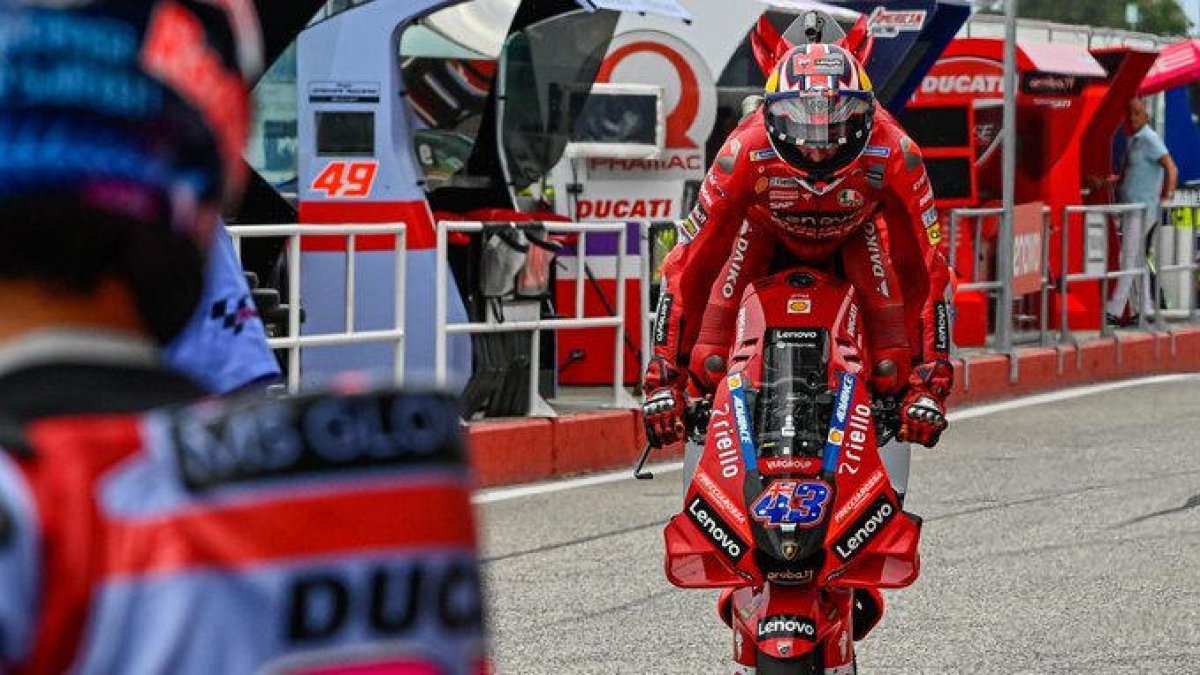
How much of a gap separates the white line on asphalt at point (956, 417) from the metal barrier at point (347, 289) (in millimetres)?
751

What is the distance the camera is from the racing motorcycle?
589 centimetres

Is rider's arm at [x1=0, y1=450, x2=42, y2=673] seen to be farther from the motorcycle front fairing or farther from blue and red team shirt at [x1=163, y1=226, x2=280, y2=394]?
the motorcycle front fairing

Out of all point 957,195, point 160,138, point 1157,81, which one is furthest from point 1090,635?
point 1157,81

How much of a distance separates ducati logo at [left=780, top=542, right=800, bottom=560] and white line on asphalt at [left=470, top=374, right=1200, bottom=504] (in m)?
2.62

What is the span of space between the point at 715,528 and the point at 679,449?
779 centimetres

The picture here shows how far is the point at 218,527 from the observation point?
1.53 m

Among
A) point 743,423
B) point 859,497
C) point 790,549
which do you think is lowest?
point 790,549

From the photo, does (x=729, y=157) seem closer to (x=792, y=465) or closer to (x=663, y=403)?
(x=663, y=403)

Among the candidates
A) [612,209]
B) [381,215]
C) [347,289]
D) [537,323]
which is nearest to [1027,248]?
[612,209]

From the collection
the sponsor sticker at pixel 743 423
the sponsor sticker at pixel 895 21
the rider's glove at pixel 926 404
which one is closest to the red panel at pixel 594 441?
the sponsor sticker at pixel 895 21

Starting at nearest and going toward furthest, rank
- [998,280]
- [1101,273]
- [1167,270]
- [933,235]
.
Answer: [933,235] < [998,280] < [1101,273] < [1167,270]

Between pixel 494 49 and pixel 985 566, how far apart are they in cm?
560

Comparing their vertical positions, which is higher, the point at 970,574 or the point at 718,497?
the point at 718,497

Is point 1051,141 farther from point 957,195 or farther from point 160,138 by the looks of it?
point 160,138
